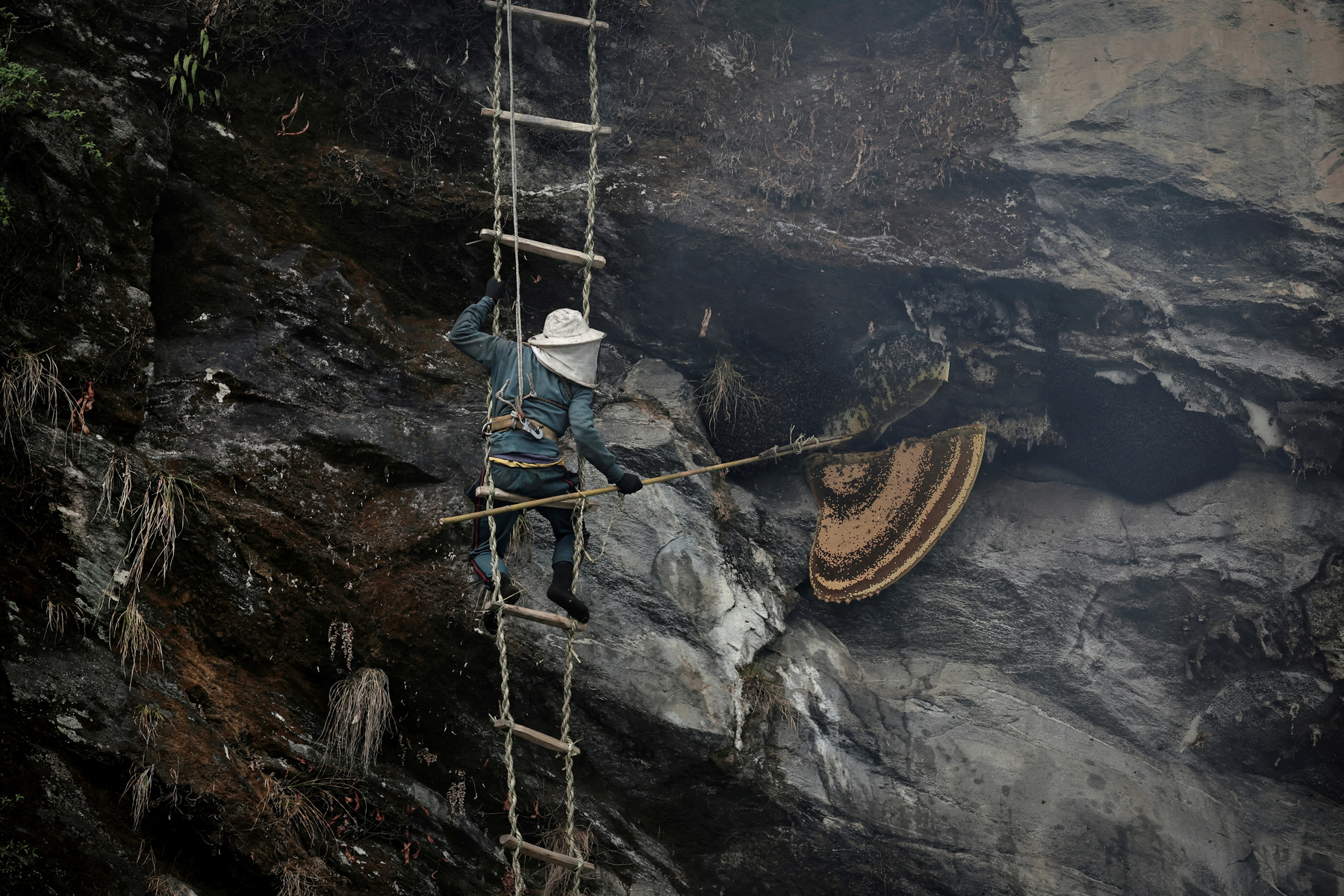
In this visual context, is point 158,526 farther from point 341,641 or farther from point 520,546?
point 520,546

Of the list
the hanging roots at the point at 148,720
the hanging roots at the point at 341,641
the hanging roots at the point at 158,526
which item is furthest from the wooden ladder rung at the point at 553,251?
the hanging roots at the point at 148,720

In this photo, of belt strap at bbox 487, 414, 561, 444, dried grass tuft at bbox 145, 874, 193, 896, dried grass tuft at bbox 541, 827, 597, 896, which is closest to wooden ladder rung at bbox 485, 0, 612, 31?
belt strap at bbox 487, 414, 561, 444

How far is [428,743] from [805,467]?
11.5 ft

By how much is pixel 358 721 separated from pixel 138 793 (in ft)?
3.51

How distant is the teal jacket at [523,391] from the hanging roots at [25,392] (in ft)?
6.70

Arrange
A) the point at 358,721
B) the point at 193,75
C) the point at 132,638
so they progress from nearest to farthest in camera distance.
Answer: the point at 132,638, the point at 358,721, the point at 193,75

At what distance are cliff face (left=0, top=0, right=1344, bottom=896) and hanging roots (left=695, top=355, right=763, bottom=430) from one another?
0.42 ft

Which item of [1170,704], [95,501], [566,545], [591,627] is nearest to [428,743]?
[591,627]

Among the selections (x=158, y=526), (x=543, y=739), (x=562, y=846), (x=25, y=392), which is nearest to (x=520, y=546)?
(x=543, y=739)

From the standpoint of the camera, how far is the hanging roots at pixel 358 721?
478 centimetres

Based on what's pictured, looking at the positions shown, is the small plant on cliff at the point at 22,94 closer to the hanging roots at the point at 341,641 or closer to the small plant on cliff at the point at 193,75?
the small plant on cliff at the point at 193,75

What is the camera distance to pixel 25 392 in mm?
4277

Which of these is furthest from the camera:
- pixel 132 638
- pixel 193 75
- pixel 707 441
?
pixel 707 441

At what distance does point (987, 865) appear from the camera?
220 inches
